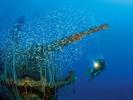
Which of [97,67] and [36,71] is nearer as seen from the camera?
[36,71]

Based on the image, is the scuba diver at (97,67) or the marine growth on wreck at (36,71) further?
the scuba diver at (97,67)

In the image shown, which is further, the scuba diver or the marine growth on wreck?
the scuba diver

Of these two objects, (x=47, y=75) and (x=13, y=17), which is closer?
(x=47, y=75)

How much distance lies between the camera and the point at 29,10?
816 inches

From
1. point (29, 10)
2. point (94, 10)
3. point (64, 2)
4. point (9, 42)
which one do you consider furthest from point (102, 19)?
point (9, 42)

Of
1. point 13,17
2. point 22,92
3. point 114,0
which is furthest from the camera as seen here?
point 114,0

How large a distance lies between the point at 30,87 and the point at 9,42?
1.83 m

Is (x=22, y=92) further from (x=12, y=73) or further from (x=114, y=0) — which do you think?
(x=114, y=0)

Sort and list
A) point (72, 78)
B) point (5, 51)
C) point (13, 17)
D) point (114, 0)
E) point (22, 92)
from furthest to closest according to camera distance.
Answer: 1. point (114, 0)
2. point (13, 17)
3. point (5, 51)
4. point (72, 78)
5. point (22, 92)

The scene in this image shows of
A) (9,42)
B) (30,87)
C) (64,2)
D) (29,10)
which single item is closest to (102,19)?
(64,2)

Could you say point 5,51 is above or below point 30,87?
above

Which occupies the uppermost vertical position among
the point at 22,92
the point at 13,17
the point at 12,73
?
the point at 13,17

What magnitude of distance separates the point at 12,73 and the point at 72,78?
1.19 m

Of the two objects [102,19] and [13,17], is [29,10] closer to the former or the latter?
[13,17]
